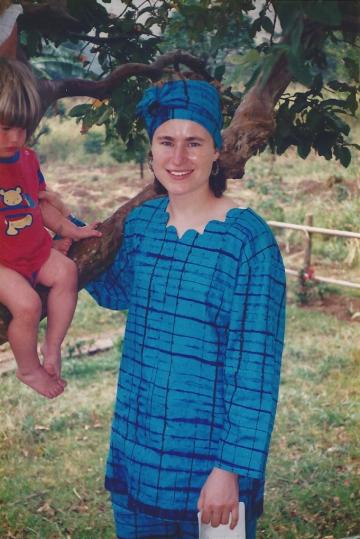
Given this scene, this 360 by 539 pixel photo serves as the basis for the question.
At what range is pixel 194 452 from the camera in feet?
6.30

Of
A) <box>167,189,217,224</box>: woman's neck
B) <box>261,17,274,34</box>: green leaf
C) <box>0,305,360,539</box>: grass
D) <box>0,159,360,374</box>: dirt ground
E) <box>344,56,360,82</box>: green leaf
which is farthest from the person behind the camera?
<box>0,159,360,374</box>: dirt ground

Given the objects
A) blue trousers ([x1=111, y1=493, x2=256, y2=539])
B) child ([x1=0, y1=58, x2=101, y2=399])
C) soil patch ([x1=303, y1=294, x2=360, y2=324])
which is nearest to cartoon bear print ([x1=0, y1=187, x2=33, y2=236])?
child ([x1=0, y1=58, x2=101, y2=399])

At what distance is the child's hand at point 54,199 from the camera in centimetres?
223

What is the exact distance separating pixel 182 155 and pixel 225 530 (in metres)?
0.93

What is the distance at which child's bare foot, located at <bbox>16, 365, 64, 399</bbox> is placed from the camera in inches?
85.4

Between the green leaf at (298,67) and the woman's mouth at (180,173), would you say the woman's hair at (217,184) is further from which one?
the green leaf at (298,67)

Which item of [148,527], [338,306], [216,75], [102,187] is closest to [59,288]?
[148,527]

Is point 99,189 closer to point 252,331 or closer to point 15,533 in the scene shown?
point 15,533

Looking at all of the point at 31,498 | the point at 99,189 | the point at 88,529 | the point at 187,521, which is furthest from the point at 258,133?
the point at 99,189

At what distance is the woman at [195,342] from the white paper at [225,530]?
0.03 m

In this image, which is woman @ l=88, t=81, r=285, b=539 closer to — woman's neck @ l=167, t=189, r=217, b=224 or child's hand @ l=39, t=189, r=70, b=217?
woman's neck @ l=167, t=189, r=217, b=224

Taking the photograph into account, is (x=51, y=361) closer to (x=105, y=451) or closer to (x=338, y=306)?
(x=105, y=451)

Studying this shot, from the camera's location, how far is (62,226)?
2.25 meters

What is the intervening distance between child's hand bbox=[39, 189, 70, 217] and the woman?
334mm
